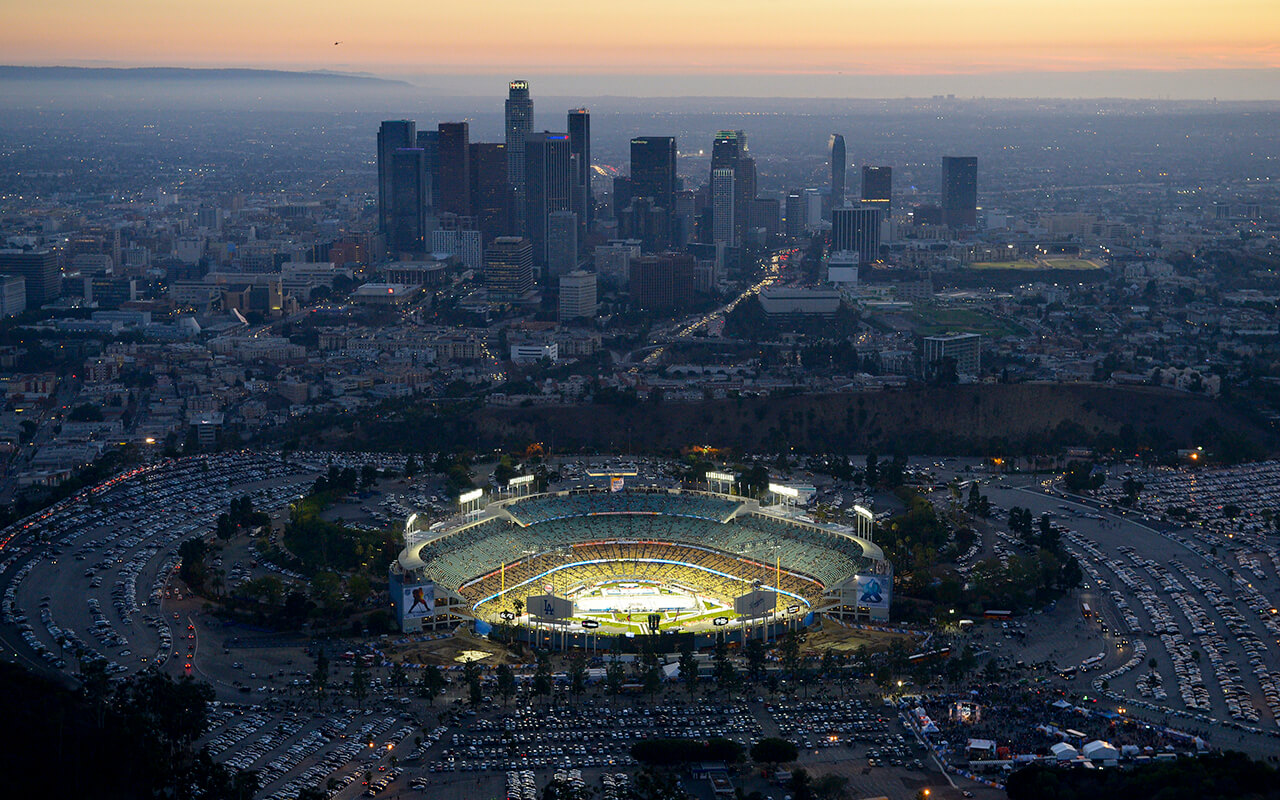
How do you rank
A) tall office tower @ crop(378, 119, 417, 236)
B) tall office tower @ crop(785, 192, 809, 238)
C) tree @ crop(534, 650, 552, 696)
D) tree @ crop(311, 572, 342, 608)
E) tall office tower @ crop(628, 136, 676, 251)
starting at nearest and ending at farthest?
1. tree @ crop(534, 650, 552, 696)
2. tree @ crop(311, 572, 342, 608)
3. tall office tower @ crop(378, 119, 417, 236)
4. tall office tower @ crop(628, 136, 676, 251)
5. tall office tower @ crop(785, 192, 809, 238)

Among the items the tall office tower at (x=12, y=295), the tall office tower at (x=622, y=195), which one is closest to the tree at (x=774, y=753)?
the tall office tower at (x=12, y=295)

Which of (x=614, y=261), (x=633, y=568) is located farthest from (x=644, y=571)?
(x=614, y=261)

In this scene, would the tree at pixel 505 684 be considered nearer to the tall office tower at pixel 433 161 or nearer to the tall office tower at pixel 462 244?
the tall office tower at pixel 462 244

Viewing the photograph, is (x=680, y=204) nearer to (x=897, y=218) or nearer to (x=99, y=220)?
(x=897, y=218)

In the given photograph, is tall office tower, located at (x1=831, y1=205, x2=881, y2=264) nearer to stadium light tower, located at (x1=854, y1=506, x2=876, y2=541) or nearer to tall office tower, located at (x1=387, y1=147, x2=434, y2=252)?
tall office tower, located at (x1=387, y1=147, x2=434, y2=252)

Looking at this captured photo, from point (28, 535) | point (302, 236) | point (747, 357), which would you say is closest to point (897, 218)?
point (302, 236)

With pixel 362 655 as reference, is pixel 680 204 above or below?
above

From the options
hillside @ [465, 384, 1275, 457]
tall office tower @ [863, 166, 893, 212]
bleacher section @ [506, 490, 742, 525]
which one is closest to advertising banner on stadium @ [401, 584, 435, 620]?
bleacher section @ [506, 490, 742, 525]
